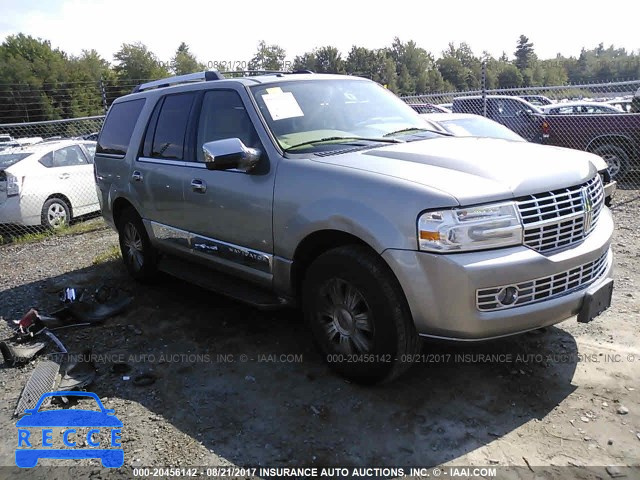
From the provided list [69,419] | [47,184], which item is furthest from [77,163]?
[69,419]

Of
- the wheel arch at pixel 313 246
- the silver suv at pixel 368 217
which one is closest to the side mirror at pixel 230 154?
the silver suv at pixel 368 217

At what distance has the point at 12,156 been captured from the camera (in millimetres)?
8875

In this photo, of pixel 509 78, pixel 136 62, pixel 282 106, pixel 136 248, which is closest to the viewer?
pixel 282 106

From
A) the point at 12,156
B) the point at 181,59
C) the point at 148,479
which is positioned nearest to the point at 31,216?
the point at 12,156

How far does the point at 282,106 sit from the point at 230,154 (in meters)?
0.68

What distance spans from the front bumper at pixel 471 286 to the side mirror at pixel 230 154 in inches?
50.4

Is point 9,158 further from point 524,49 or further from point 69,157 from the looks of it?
point 524,49

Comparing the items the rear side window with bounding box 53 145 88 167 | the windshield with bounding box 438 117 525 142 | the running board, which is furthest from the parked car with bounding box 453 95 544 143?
the running board

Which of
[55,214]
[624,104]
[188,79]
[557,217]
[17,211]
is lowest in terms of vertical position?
[55,214]

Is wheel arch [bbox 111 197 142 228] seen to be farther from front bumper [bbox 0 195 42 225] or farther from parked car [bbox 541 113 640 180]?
parked car [bbox 541 113 640 180]

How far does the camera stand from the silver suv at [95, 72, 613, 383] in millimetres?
2852

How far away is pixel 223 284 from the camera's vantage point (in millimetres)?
4316

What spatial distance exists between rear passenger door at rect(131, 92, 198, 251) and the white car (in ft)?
14.2

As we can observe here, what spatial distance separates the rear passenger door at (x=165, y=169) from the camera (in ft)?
15.3
